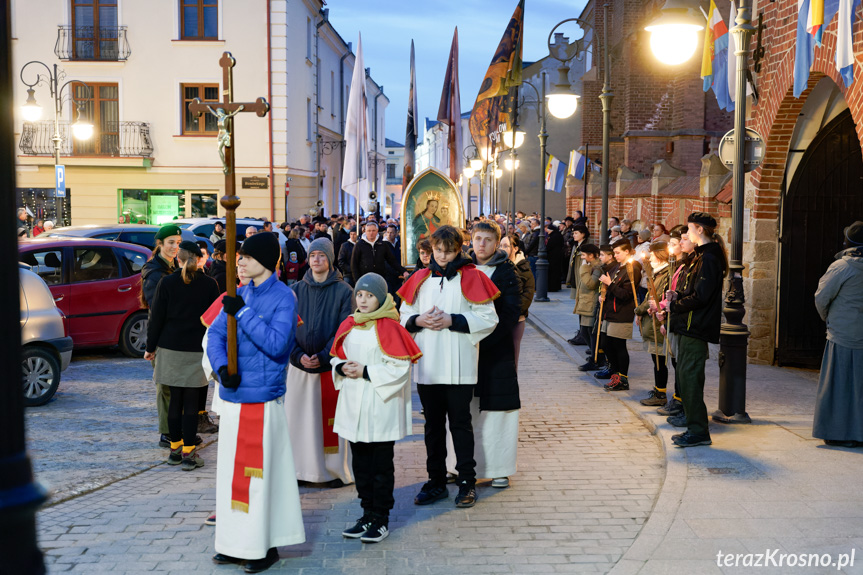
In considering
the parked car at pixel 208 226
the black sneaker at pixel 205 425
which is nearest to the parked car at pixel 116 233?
the parked car at pixel 208 226

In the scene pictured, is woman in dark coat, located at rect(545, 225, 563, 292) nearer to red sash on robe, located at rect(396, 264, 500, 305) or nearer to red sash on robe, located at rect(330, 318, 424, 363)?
red sash on robe, located at rect(396, 264, 500, 305)

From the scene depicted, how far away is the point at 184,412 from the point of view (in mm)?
7430

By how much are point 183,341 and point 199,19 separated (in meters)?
24.9

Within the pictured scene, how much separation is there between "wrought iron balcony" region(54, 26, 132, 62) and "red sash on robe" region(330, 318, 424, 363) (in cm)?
2649

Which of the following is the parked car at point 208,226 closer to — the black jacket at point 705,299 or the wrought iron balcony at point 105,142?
the wrought iron balcony at point 105,142

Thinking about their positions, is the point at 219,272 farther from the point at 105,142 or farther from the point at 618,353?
the point at 105,142

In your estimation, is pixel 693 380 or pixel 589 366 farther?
pixel 589 366

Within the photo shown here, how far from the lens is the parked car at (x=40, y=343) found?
9.69 metres

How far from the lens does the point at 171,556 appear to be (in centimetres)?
538

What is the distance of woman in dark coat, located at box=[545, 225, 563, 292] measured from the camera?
2391cm

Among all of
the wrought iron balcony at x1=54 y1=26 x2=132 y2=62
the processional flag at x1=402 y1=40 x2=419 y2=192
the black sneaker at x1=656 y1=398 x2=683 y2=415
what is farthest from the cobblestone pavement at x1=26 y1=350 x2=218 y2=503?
the wrought iron balcony at x1=54 y1=26 x2=132 y2=62

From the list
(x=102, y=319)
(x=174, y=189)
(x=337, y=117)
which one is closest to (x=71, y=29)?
(x=174, y=189)

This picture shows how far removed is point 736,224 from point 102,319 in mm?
8683

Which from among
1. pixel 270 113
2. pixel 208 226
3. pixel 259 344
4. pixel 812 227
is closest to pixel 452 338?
pixel 259 344
